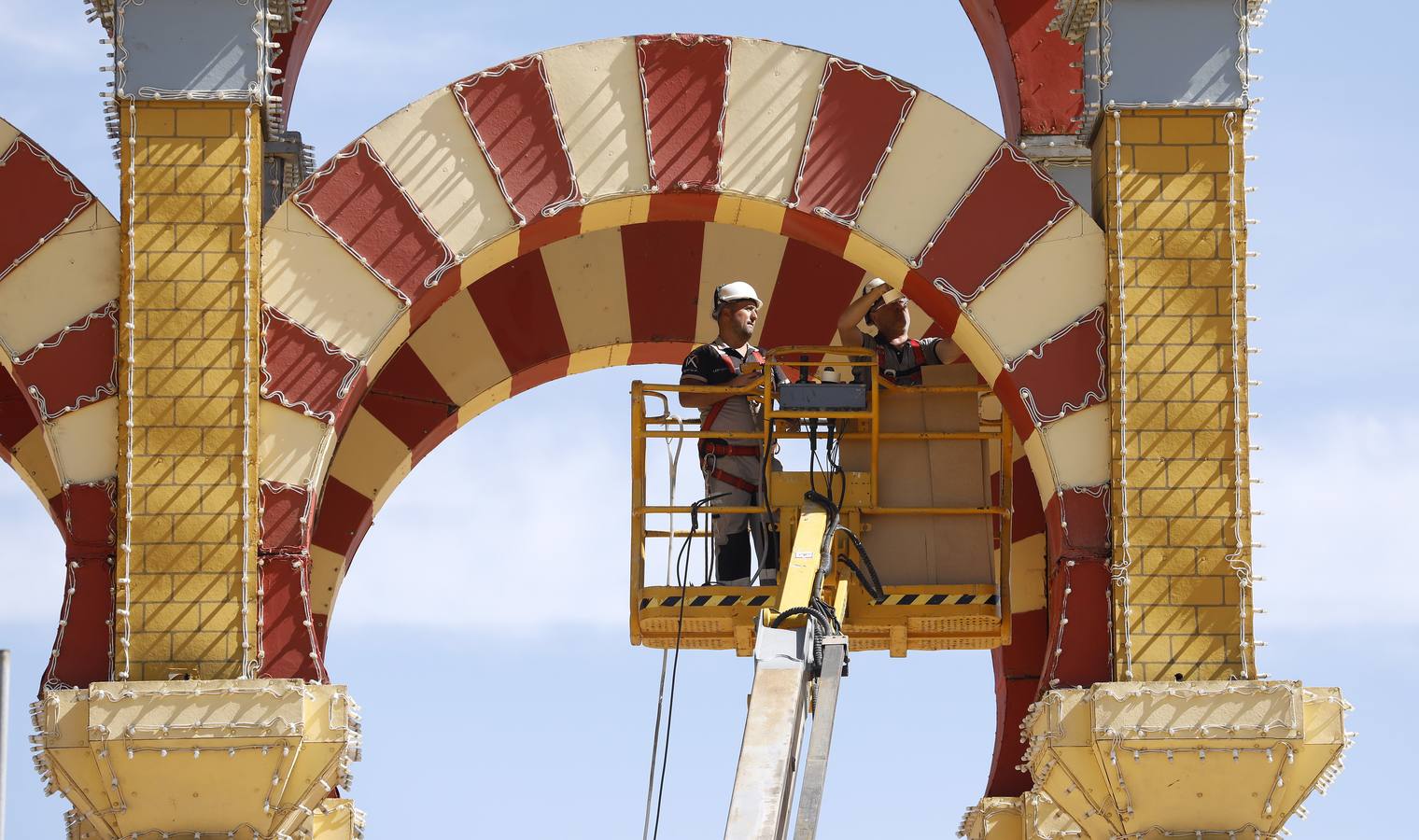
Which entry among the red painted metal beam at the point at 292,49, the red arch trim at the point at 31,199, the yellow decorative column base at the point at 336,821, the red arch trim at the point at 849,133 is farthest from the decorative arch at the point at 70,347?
the red arch trim at the point at 849,133

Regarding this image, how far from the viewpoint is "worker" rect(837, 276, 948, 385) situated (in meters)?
16.5

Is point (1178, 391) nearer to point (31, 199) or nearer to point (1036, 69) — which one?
point (1036, 69)

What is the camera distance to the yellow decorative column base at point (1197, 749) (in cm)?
1457

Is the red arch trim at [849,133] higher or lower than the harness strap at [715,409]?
higher

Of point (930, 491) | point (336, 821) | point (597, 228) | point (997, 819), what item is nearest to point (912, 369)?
point (930, 491)

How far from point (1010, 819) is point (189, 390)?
5777 mm

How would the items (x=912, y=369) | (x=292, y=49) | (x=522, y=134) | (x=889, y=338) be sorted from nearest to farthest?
1. (x=522, y=134)
2. (x=912, y=369)
3. (x=889, y=338)
4. (x=292, y=49)

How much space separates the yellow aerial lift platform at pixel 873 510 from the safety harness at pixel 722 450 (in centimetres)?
9

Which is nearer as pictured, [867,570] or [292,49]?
[867,570]

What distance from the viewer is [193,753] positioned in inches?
561

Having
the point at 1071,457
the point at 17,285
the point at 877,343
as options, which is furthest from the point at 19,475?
the point at 1071,457

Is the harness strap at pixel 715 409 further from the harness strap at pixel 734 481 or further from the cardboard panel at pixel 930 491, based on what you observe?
the cardboard panel at pixel 930 491

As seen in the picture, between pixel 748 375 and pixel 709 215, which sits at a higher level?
pixel 709 215

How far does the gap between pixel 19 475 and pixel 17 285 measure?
2.88 m
